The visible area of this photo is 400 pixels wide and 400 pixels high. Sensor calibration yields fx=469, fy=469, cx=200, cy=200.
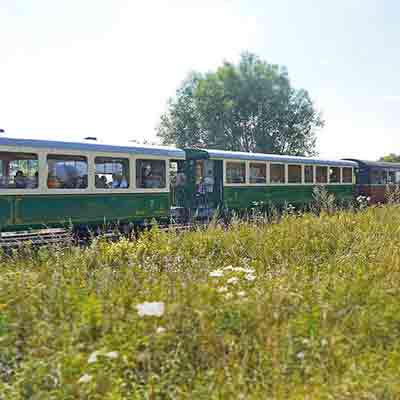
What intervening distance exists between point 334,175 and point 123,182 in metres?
12.8

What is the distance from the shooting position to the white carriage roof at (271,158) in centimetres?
1553

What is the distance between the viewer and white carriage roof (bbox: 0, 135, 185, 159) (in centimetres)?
958

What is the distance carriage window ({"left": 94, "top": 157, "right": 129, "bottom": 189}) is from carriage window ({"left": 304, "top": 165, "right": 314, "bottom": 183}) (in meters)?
9.71

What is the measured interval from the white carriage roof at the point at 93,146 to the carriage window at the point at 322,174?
8.37m

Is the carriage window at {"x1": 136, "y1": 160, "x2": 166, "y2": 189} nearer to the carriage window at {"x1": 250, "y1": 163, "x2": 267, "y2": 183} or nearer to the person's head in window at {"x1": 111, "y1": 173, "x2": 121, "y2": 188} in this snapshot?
the person's head in window at {"x1": 111, "y1": 173, "x2": 121, "y2": 188}

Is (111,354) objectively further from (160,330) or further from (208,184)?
(208,184)

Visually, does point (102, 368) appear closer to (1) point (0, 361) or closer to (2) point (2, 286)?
(1) point (0, 361)

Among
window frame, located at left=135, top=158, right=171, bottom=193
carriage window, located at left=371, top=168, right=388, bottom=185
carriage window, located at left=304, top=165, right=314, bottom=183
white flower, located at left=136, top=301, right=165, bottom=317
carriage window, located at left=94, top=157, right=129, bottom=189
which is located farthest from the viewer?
carriage window, located at left=371, top=168, right=388, bottom=185

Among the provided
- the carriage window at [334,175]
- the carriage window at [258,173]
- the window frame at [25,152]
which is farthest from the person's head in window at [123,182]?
the carriage window at [334,175]

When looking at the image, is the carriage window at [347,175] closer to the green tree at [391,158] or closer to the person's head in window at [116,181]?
the person's head in window at [116,181]

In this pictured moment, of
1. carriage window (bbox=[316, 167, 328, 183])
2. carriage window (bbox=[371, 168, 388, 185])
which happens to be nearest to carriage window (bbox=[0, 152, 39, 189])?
carriage window (bbox=[316, 167, 328, 183])

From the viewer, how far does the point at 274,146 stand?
40.5m

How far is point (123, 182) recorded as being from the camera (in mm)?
11852

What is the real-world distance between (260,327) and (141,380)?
98 cm
